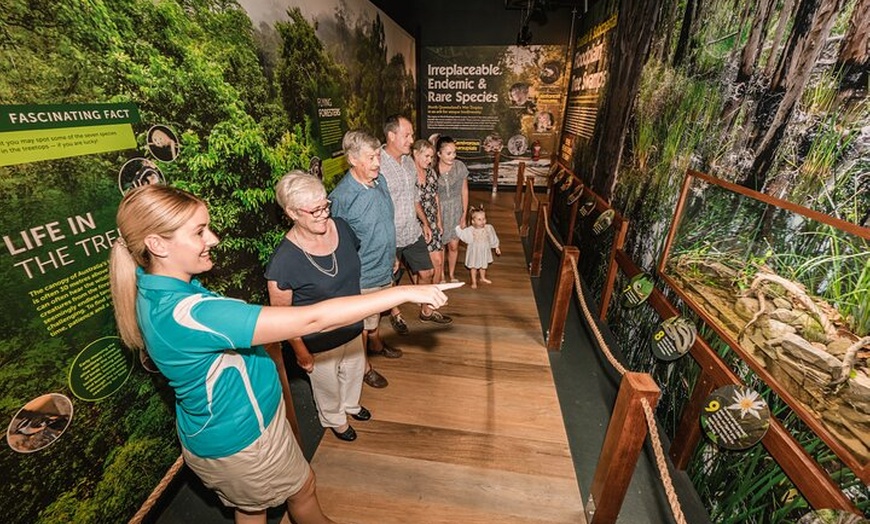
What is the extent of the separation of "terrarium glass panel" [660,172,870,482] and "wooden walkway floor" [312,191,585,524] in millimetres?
1319

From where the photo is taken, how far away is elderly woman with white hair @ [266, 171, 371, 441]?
191 centimetres

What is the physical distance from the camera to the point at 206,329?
1060 millimetres

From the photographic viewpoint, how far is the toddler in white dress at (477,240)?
4.45 meters

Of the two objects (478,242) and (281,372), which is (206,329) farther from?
(478,242)

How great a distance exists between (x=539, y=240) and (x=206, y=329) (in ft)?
14.6

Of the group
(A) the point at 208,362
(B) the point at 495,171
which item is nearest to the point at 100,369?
(A) the point at 208,362

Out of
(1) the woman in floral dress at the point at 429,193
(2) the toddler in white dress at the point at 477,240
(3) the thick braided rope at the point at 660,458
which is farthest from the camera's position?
(2) the toddler in white dress at the point at 477,240

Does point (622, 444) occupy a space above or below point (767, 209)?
below

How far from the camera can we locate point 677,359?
248 cm

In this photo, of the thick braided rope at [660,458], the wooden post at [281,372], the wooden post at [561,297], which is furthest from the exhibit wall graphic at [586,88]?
the wooden post at [281,372]

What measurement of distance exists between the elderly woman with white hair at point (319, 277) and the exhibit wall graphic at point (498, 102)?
25.4 ft

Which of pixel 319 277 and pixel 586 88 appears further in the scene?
pixel 586 88

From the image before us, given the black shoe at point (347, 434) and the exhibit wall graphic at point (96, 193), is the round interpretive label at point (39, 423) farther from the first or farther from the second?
the black shoe at point (347, 434)

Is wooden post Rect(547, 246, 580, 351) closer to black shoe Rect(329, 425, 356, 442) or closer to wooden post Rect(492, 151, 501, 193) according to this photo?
black shoe Rect(329, 425, 356, 442)
